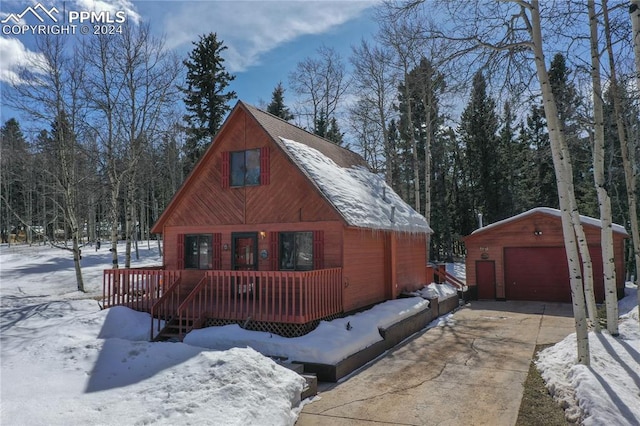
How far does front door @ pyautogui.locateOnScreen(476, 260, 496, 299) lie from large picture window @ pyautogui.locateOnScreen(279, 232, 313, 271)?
33.7 ft

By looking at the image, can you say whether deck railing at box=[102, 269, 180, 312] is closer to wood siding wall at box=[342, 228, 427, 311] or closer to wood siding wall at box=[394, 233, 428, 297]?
wood siding wall at box=[342, 228, 427, 311]

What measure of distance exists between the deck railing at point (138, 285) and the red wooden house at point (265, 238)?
0.03m

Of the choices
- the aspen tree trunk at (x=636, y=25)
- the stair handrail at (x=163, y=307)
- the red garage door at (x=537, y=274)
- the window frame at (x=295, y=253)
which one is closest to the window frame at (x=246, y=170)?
the window frame at (x=295, y=253)

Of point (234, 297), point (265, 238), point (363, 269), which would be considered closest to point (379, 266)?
point (363, 269)

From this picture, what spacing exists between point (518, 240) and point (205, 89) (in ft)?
61.8

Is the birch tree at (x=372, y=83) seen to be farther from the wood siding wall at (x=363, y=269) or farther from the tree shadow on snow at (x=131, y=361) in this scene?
the tree shadow on snow at (x=131, y=361)

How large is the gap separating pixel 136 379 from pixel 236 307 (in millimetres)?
3462

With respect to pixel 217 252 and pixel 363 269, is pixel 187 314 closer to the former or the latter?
pixel 217 252

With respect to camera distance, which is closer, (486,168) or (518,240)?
(518,240)

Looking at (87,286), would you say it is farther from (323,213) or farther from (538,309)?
(538,309)

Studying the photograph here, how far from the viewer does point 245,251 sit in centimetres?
1196

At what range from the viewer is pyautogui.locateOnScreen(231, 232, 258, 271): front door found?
1173cm

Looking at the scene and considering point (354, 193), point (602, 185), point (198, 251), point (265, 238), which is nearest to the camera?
point (602, 185)

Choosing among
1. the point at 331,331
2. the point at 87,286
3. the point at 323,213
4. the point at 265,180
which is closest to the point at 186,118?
the point at 87,286
